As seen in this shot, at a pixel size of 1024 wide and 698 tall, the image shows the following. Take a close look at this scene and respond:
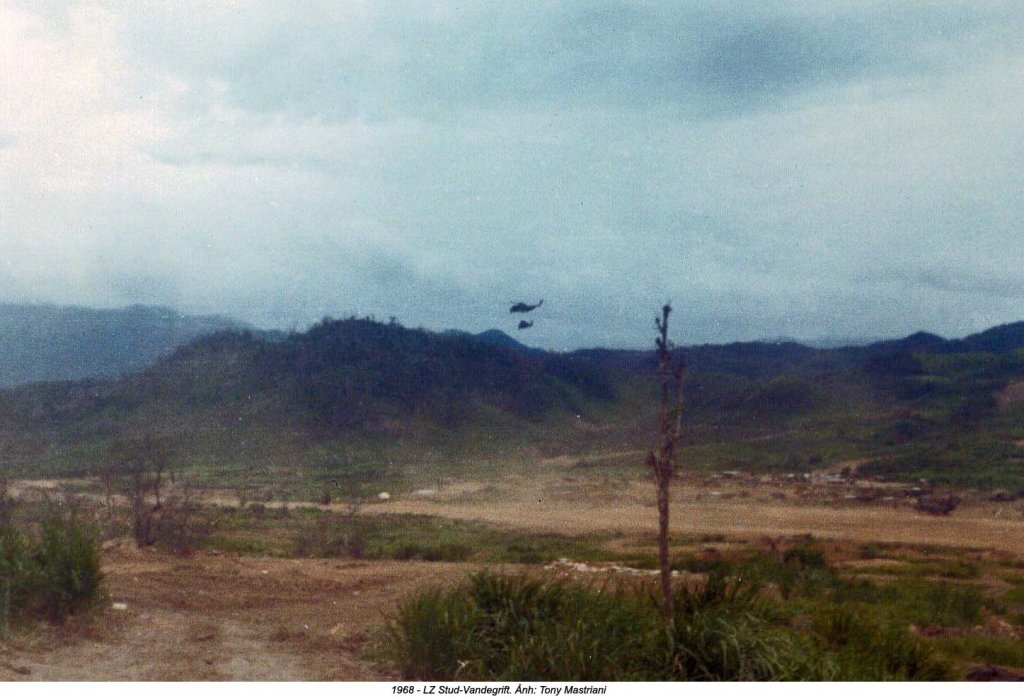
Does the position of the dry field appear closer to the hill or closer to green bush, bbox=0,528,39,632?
green bush, bbox=0,528,39,632

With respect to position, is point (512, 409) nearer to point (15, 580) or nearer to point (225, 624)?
point (225, 624)

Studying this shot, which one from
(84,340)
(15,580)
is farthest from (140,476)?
(15,580)

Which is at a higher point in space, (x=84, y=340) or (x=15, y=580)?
(x=84, y=340)

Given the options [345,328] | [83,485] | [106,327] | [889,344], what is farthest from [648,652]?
[345,328]

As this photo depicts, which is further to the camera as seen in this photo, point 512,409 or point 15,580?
point 512,409

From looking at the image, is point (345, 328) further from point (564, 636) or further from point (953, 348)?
point (564, 636)

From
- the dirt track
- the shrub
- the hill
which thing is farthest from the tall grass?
the hill

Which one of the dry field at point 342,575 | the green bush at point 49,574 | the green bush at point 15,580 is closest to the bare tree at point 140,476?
the dry field at point 342,575
